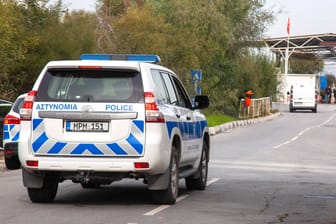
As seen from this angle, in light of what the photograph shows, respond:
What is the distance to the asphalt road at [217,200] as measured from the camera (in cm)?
1114

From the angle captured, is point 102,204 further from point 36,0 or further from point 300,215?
point 36,0

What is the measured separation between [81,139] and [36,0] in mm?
20476

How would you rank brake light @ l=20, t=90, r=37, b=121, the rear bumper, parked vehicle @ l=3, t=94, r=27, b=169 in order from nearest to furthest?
brake light @ l=20, t=90, r=37, b=121, parked vehicle @ l=3, t=94, r=27, b=169, the rear bumper

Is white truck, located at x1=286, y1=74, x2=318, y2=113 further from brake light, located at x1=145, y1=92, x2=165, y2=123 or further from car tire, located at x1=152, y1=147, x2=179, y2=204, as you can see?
brake light, located at x1=145, y1=92, x2=165, y2=123

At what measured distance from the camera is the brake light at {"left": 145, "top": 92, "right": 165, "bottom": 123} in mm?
11734

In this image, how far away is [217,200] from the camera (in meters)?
13.4

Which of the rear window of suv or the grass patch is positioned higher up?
the rear window of suv

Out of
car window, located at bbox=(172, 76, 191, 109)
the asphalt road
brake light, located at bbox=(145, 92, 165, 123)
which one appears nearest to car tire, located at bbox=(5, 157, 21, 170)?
the asphalt road

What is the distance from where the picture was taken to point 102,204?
12477mm

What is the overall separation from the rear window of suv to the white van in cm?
5817

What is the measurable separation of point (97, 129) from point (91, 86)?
2.30ft

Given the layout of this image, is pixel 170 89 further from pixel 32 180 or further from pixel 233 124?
pixel 233 124

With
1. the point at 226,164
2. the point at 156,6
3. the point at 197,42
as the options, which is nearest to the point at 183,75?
the point at 197,42

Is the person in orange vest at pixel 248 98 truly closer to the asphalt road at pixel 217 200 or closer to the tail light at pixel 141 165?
the asphalt road at pixel 217 200
